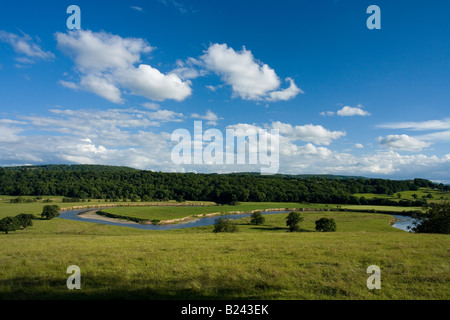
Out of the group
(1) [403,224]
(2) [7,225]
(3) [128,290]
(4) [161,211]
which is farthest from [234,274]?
(4) [161,211]

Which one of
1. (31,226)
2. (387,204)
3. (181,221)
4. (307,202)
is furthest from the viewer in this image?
(307,202)

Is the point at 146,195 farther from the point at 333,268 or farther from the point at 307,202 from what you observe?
the point at 333,268

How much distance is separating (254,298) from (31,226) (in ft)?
230

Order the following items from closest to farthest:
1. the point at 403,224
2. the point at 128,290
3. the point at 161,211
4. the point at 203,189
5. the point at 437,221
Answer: the point at 128,290, the point at 437,221, the point at 403,224, the point at 161,211, the point at 203,189

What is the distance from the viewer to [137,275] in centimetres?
1101

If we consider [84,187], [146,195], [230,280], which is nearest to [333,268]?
[230,280]

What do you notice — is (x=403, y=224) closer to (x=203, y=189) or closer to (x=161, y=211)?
(x=161, y=211)

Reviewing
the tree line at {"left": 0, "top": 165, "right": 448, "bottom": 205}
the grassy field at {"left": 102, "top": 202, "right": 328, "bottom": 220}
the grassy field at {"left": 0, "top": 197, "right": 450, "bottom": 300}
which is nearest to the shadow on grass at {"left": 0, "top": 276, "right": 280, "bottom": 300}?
the grassy field at {"left": 0, "top": 197, "right": 450, "bottom": 300}

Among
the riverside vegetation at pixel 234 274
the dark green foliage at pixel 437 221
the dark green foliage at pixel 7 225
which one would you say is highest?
the riverside vegetation at pixel 234 274

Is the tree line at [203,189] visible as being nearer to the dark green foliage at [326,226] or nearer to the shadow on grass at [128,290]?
the dark green foliage at [326,226]

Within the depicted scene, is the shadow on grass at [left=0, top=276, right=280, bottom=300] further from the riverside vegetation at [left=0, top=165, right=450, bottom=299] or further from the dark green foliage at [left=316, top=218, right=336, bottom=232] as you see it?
the dark green foliage at [left=316, top=218, right=336, bottom=232]

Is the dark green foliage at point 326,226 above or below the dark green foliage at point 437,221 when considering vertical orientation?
below

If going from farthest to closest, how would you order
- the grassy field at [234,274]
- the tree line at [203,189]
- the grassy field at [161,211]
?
1. the tree line at [203,189]
2. the grassy field at [161,211]
3. the grassy field at [234,274]

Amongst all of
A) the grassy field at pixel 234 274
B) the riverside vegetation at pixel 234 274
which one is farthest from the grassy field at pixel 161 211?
the grassy field at pixel 234 274
